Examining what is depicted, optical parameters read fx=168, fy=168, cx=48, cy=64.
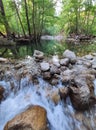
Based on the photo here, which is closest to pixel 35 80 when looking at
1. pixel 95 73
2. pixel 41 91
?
pixel 41 91

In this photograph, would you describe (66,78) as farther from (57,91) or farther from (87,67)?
(87,67)

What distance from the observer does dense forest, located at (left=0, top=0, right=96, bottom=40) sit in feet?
42.2

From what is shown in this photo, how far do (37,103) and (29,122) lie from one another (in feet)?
2.66

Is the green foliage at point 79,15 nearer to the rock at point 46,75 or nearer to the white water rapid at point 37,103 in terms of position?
the rock at point 46,75

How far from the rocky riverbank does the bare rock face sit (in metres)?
0.18

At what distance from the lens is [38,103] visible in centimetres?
334

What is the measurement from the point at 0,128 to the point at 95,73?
105 inches

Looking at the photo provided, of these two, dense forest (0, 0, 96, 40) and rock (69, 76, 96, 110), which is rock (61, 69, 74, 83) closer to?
rock (69, 76, 96, 110)

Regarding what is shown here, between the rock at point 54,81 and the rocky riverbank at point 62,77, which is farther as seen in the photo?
the rock at point 54,81

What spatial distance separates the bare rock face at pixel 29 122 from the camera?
2494 mm

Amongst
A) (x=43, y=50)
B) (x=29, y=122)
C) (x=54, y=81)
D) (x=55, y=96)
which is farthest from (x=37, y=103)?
(x=43, y=50)

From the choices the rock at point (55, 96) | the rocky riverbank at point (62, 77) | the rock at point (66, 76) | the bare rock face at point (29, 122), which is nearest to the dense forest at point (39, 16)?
the rocky riverbank at point (62, 77)

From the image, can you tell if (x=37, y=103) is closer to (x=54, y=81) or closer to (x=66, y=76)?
(x=54, y=81)

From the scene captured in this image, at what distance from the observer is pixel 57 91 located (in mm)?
3496
